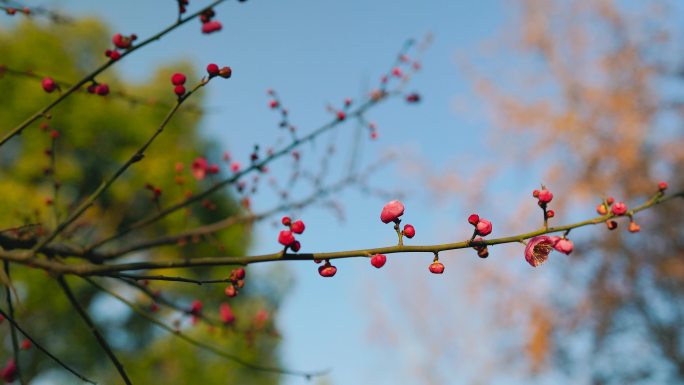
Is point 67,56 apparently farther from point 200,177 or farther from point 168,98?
point 200,177

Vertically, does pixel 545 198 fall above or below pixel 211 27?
below

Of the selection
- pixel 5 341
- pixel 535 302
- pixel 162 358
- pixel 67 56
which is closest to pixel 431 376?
pixel 535 302

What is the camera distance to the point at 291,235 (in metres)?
0.99

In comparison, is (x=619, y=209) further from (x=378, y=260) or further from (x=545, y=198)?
(x=378, y=260)

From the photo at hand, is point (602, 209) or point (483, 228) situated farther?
point (602, 209)

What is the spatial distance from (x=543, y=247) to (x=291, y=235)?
0.55 metres

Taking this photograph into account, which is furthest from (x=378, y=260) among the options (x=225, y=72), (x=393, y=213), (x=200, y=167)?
(x=200, y=167)

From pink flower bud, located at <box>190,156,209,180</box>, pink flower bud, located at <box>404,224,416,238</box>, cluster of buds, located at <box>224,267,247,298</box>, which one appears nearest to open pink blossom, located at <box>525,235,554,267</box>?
pink flower bud, located at <box>404,224,416,238</box>

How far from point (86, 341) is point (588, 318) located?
967 cm

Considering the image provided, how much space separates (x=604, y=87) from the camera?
9.61m

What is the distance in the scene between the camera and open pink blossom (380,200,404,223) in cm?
108

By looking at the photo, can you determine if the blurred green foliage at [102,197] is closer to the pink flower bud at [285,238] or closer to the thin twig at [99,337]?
the thin twig at [99,337]

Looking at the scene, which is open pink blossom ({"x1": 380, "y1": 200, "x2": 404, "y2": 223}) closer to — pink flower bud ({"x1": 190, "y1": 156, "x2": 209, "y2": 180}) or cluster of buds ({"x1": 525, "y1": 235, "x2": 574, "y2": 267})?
cluster of buds ({"x1": 525, "y1": 235, "x2": 574, "y2": 267})

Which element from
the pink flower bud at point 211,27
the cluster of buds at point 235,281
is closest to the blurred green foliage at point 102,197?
the pink flower bud at point 211,27
